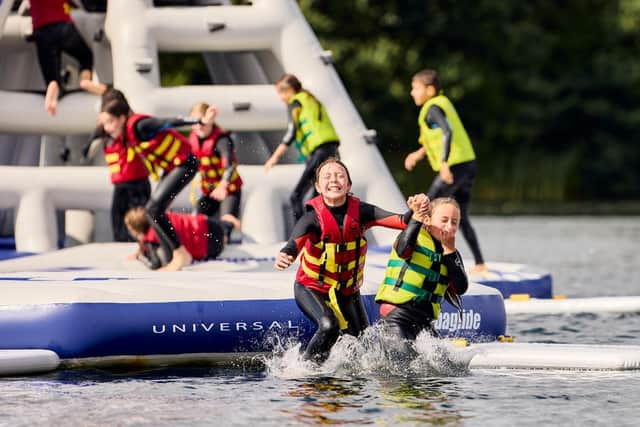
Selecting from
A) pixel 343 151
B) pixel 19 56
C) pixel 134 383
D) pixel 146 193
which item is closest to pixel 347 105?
pixel 343 151

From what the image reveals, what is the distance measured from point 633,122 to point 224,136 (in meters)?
21.9

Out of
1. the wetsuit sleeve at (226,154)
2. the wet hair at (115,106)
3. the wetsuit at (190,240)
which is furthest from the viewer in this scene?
the wetsuit sleeve at (226,154)

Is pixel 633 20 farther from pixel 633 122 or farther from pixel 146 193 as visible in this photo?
pixel 146 193

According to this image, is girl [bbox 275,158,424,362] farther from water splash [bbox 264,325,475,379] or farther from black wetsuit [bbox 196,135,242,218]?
black wetsuit [bbox 196,135,242,218]

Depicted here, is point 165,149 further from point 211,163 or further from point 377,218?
point 377,218

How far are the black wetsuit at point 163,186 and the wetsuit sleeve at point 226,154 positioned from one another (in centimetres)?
61

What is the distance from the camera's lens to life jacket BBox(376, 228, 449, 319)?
23.6 ft

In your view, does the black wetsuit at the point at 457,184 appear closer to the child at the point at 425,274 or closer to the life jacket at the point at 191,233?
the life jacket at the point at 191,233

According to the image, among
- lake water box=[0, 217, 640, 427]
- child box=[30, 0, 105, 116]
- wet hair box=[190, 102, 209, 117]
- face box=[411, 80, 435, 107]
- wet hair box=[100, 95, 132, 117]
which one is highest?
child box=[30, 0, 105, 116]

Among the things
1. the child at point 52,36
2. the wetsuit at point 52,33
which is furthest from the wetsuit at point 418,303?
the wetsuit at point 52,33

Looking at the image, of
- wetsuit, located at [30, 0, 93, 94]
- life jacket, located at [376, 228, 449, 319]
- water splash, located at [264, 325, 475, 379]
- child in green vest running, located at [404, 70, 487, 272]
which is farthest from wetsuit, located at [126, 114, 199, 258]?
water splash, located at [264, 325, 475, 379]

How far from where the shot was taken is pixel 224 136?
10.8 meters

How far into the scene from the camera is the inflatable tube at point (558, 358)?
23.0 feet

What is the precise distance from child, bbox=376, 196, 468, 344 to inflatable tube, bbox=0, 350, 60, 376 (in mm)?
1639
